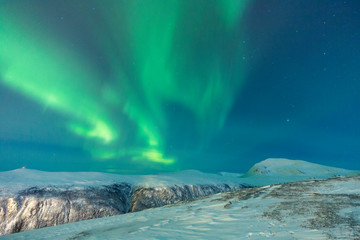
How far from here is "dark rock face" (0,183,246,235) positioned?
352 inches

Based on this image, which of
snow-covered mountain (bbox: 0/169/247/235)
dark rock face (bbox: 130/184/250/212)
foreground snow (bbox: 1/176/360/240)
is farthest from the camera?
dark rock face (bbox: 130/184/250/212)

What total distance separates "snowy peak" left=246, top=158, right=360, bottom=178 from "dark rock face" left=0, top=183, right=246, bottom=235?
15.0m

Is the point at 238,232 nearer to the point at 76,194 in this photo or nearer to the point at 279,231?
the point at 279,231

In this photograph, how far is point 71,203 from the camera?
10000 millimetres

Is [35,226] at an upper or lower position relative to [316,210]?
lower

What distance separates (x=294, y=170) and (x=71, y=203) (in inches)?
904

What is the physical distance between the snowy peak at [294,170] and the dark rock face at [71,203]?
1499 centimetres

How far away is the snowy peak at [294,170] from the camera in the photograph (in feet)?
75.8

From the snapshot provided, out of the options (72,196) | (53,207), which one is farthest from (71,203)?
(53,207)

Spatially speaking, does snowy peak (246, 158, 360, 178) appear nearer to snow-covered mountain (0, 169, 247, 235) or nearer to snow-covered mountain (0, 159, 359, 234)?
snow-covered mountain (0, 159, 359, 234)

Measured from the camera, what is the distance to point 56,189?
1042 centimetres

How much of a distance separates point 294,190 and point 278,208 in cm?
302

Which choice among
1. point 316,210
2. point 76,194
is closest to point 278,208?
point 316,210

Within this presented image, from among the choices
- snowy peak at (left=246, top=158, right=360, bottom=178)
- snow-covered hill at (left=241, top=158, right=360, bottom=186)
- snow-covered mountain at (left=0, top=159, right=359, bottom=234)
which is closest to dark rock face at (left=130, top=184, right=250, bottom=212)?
snow-covered mountain at (left=0, top=159, right=359, bottom=234)
